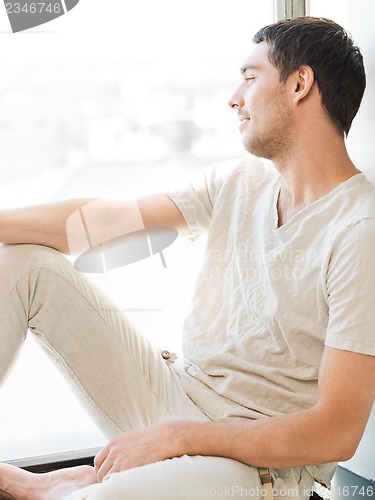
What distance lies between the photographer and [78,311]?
5.43ft

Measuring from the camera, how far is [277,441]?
4.69ft

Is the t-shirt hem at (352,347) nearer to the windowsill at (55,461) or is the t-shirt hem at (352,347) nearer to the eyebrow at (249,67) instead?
the eyebrow at (249,67)

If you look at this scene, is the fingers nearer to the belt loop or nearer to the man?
the man

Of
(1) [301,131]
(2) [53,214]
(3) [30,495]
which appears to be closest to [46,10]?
(2) [53,214]

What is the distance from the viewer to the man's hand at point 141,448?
56.5 inches

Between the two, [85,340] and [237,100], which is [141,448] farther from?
[237,100]

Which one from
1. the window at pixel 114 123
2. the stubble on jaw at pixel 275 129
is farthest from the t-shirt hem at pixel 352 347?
the window at pixel 114 123

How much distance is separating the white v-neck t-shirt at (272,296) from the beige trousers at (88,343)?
0.08 metres

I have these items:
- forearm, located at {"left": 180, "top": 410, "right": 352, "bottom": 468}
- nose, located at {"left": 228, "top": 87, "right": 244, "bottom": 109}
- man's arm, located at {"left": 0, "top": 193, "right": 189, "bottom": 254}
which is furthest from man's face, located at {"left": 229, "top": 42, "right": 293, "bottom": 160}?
forearm, located at {"left": 180, "top": 410, "right": 352, "bottom": 468}

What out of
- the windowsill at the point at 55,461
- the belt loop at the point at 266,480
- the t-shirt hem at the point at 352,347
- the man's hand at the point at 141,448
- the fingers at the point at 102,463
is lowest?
the windowsill at the point at 55,461

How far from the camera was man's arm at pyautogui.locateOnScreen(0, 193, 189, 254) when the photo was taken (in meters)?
1.68

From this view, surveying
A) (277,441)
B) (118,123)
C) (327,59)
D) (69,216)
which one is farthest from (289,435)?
(118,123)

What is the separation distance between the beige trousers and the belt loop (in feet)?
0.22

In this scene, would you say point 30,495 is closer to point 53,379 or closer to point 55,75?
point 53,379
